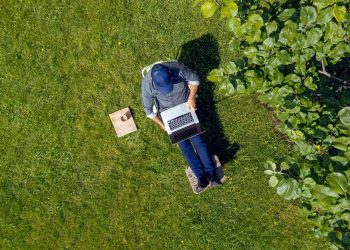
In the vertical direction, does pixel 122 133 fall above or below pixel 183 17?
below

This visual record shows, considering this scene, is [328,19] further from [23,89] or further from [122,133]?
[23,89]

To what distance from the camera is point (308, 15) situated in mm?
3162

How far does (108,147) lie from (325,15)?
15.4ft

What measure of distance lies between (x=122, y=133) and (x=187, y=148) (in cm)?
134

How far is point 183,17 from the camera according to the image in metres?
7.08

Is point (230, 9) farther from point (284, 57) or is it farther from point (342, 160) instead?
point (342, 160)

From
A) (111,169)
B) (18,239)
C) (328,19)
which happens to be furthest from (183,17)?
(18,239)

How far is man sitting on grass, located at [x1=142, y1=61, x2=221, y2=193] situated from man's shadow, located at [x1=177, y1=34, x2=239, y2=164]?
1.23ft

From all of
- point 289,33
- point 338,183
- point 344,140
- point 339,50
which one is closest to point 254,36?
point 289,33

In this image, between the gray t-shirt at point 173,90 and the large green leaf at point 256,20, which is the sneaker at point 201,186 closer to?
the gray t-shirt at point 173,90

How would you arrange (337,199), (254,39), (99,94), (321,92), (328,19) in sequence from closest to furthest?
(337,199) < (328,19) < (254,39) < (321,92) < (99,94)

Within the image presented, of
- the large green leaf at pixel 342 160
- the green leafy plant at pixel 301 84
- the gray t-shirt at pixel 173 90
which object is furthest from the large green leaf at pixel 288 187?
the gray t-shirt at pixel 173 90

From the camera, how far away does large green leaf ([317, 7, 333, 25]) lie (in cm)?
316

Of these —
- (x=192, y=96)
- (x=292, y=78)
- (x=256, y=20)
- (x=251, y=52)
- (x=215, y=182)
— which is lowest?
(x=215, y=182)
